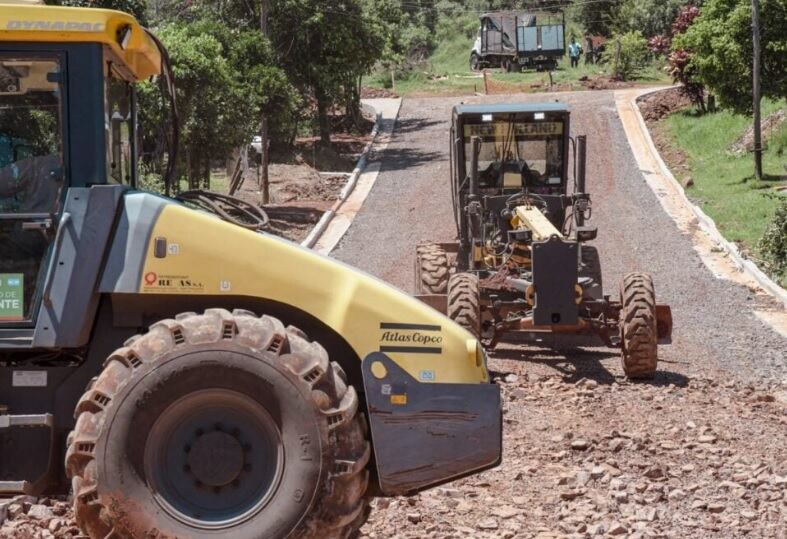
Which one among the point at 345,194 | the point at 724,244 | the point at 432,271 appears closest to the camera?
the point at 432,271

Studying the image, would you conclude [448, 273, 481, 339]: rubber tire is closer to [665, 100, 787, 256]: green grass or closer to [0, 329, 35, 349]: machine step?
[0, 329, 35, 349]: machine step

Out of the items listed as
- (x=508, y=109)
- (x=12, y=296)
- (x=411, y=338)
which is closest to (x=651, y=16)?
(x=508, y=109)

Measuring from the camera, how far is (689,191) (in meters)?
30.7

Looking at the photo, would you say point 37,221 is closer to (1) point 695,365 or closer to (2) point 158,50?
(2) point 158,50

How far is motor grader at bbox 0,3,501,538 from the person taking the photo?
507cm

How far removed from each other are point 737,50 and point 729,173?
3.29 metres

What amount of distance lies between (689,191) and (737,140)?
602 cm

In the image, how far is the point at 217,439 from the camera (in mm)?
5148

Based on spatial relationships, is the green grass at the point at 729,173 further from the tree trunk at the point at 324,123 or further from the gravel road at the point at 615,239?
the tree trunk at the point at 324,123

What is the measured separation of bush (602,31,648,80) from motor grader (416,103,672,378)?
39383mm

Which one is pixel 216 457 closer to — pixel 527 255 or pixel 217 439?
pixel 217 439

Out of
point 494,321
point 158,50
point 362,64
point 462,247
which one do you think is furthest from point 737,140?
point 158,50

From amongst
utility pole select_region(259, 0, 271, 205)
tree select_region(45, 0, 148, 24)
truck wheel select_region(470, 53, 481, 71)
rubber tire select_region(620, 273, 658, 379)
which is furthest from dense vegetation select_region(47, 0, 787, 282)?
rubber tire select_region(620, 273, 658, 379)

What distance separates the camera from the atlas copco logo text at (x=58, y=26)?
17.3ft
